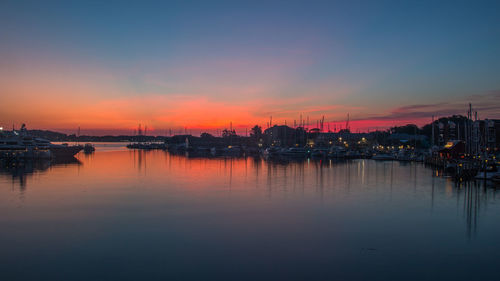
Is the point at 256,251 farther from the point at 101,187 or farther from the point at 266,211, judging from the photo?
the point at 101,187

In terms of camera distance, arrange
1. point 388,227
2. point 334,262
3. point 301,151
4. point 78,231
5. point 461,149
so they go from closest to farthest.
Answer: point 334,262 < point 78,231 < point 388,227 < point 461,149 < point 301,151

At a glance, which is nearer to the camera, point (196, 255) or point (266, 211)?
point (196, 255)

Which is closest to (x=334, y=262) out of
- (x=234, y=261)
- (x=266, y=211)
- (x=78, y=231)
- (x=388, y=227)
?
(x=234, y=261)

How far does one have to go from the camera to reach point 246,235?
513 inches

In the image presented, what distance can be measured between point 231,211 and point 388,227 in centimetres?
750

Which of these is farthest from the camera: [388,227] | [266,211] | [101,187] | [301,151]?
[301,151]

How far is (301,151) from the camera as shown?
86.5m

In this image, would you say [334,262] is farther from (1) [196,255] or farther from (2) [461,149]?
(2) [461,149]

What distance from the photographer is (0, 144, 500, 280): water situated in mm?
9594

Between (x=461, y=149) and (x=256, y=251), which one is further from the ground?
(x=461, y=149)

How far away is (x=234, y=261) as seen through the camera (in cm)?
1030

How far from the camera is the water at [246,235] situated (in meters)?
9.59

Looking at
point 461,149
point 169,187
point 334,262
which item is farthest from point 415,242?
point 461,149

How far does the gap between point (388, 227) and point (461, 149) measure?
131ft
